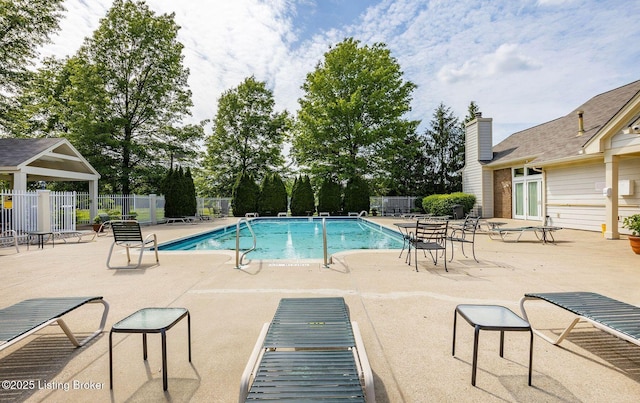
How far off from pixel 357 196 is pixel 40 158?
58.3 feet

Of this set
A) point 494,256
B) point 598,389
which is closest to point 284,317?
point 598,389

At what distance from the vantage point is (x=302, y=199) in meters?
23.1

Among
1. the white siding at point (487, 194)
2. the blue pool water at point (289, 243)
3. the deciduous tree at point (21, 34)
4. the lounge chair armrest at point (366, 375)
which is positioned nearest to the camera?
the lounge chair armrest at point (366, 375)

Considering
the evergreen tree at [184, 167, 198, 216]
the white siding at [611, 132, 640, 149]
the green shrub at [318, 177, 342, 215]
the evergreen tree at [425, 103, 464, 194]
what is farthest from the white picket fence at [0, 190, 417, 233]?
the white siding at [611, 132, 640, 149]

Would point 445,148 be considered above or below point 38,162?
above

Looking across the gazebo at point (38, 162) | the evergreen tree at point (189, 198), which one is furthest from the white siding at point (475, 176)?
the gazebo at point (38, 162)

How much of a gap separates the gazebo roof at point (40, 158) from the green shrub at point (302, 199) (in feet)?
39.8

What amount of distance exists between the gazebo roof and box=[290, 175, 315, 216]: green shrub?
12123mm

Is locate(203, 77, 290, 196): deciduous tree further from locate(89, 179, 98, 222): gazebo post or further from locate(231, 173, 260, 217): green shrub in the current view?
locate(89, 179, 98, 222): gazebo post

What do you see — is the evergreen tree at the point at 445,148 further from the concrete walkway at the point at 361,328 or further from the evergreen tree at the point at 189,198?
the concrete walkway at the point at 361,328

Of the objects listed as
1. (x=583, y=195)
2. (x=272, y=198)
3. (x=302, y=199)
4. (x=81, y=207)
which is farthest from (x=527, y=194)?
(x=81, y=207)

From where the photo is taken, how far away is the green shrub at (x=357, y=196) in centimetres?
2305

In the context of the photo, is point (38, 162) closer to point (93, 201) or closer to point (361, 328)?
point (93, 201)

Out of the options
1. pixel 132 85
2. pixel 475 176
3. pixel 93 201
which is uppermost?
pixel 132 85
